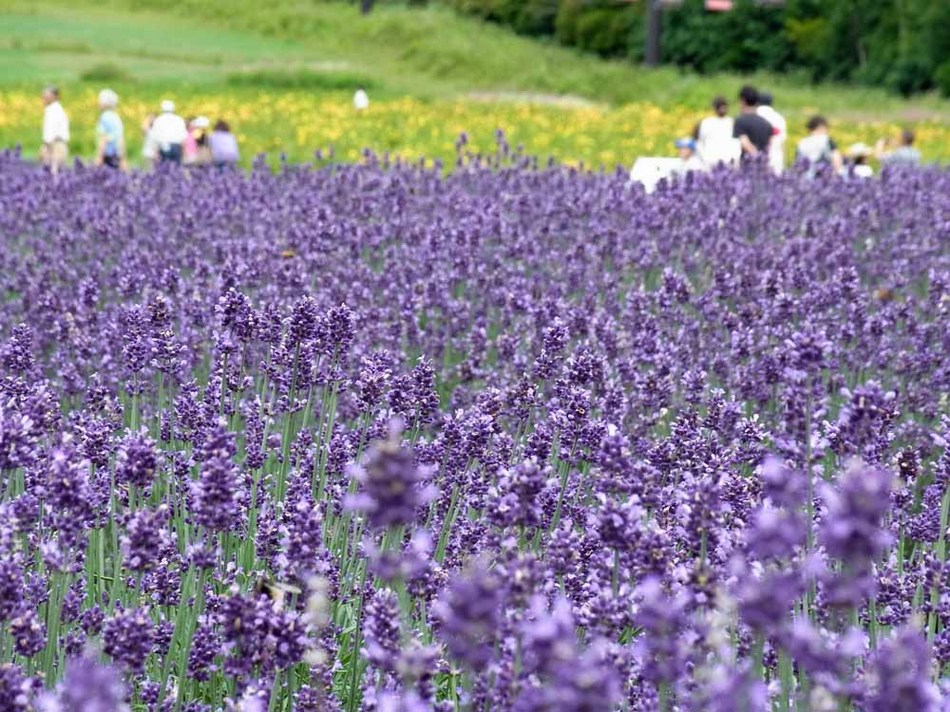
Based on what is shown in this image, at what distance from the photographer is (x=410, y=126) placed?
22.8m

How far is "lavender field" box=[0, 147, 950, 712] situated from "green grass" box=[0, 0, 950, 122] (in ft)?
69.9

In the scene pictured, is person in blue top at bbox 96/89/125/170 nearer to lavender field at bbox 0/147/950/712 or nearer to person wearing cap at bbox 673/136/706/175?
person wearing cap at bbox 673/136/706/175

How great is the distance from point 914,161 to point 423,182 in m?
5.61

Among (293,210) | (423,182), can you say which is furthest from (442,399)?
(423,182)

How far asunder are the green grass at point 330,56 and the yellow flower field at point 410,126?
11.8 ft

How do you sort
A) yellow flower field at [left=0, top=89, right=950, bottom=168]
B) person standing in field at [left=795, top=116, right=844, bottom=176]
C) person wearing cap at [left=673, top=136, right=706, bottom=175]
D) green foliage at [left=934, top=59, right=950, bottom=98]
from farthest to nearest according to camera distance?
green foliage at [left=934, top=59, right=950, bottom=98]
yellow flower field at [left=0, top=89, right=950, bottom=168]
person standing in field at [left=795, top=116, right=844, bottom=176]
person wearing cap at [left=673, top=136, right=706, bottom=175]

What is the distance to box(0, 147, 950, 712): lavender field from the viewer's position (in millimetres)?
2273

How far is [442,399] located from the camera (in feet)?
21.4

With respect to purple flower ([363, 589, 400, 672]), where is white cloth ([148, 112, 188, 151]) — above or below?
below

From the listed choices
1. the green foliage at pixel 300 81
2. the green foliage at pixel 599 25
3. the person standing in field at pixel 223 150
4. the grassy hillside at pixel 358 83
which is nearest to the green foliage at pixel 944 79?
the grassy hillside at pixel 358 83

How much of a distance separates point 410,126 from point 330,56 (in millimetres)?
23088

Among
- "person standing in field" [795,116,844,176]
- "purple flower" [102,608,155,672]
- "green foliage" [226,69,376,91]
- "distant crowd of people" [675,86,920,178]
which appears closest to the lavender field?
"purple flower" [102,608,155,672]

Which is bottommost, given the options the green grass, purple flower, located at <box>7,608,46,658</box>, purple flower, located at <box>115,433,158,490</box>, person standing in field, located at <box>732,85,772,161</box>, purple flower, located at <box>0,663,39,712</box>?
the green grass

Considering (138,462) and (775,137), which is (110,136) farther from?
(138,462)
